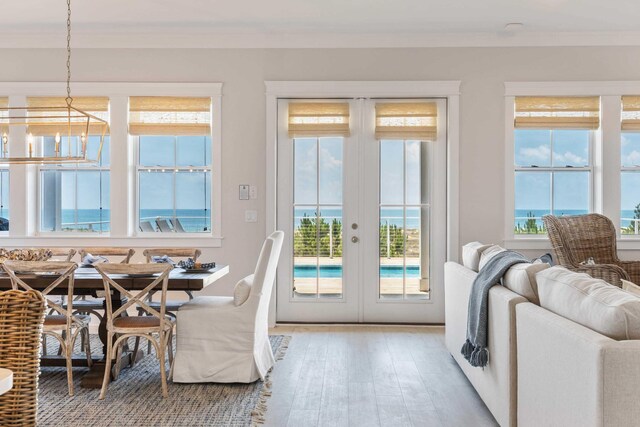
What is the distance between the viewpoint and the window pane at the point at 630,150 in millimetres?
5664

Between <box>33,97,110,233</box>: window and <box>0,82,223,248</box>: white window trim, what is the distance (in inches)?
4.9

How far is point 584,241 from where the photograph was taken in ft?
17.1

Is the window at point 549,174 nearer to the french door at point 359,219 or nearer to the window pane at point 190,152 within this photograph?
the french door at point 359,219

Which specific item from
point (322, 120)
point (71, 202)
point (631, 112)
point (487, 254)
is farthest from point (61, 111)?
point (631, 112)

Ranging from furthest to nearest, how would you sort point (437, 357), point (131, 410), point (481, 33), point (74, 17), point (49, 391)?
point (481, 33) → point (74, 17) → point (437, 357) → point (49, 391) → point (131, 410)

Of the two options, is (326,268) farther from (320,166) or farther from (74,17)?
(74,17)

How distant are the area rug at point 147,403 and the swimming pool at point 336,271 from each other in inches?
77.8

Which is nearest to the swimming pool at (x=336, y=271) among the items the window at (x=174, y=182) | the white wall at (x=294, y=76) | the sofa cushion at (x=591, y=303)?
the white wall at (x=294, y=76)

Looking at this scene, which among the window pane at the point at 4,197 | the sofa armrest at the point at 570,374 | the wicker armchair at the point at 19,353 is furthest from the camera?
the window pane at the point at 4,197

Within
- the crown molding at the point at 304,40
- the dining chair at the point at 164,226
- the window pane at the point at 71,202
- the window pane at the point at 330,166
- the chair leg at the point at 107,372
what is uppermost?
the crown molding at the point at 304,40

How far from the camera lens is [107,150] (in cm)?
579

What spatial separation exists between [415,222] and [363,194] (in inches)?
24.0

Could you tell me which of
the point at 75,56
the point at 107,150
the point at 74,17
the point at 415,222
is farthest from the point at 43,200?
the point at 415,222

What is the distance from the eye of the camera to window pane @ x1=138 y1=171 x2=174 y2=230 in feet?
19.0
